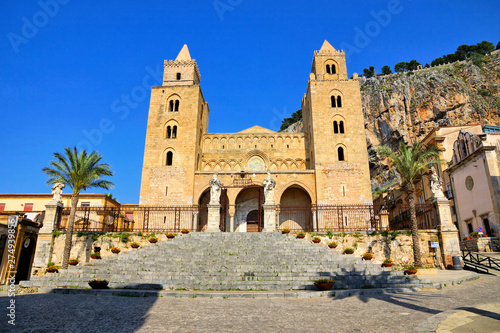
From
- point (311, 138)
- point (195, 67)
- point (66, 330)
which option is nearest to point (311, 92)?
point (311, 138)

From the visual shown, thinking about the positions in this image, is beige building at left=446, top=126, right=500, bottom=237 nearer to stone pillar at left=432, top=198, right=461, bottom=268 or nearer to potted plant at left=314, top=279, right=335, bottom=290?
stone pillar at left=432, top=198, right=461, bottom=268

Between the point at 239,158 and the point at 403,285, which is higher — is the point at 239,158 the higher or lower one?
the higher one

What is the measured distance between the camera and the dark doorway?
18633mm

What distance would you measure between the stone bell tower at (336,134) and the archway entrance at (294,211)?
199 cm

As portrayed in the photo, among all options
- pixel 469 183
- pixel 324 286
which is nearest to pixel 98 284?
pixel 324 286

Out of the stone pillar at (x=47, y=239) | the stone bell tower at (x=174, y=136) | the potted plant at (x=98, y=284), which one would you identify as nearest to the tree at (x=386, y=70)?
the stone bell tower at (x=174, y=136)

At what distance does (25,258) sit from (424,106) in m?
62.2

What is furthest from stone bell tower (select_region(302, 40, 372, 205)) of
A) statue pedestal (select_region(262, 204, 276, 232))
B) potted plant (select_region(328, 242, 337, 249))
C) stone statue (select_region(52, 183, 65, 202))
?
stone statue (select_region(52, 183, 65, 202))

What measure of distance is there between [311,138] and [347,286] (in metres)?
22.6

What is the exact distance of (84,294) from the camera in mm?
11500

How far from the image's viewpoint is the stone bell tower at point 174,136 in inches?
1177

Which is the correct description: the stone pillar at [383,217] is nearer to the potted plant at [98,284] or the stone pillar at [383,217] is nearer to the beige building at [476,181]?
the beige building at [476,181]

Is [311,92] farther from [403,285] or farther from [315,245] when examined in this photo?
[403,285]

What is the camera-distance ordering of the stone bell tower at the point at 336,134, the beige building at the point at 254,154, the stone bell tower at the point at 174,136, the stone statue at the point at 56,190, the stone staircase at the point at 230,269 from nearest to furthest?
the stone staircase at the point at 230,269 → the stone statue at the point at 56,190 → the stone bell tower at the point at 336,134 → the beige building at the point at 254,154 → the stone bell tower at the point at 174,136
